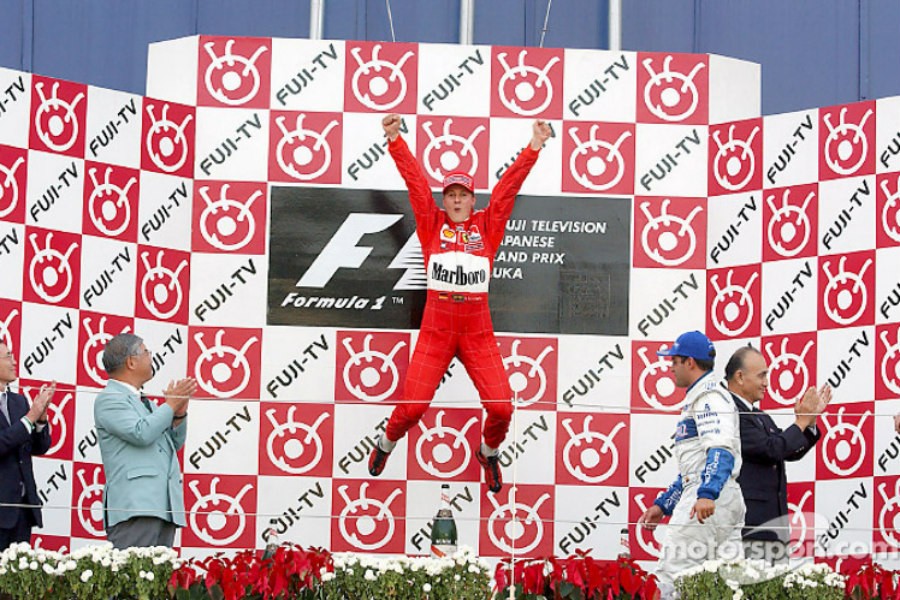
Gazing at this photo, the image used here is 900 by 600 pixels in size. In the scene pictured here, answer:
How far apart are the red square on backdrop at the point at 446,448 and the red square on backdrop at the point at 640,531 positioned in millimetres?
853

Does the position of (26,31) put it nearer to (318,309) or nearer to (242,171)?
(242,171)

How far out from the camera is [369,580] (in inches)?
291

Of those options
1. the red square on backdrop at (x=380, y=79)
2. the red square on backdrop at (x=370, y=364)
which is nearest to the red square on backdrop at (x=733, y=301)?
the red square on backdrop at (x=370, y=364)

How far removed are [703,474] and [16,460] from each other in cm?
310

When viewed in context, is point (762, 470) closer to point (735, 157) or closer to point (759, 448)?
point (759, 448)

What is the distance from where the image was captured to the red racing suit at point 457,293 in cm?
1017

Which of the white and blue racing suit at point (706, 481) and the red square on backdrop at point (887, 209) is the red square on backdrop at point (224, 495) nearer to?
the white and blue racing suit at point (706, 481)

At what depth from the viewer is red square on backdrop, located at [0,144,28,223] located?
10227mm

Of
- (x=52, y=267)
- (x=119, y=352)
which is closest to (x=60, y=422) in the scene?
(x=52, y=267)

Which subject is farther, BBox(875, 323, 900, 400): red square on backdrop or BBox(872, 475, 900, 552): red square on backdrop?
BBox(875, 323, 900, 400): red square on backdrop

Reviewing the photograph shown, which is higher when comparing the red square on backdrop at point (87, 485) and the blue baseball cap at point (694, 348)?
the blue baseball cap at point (694, 348)

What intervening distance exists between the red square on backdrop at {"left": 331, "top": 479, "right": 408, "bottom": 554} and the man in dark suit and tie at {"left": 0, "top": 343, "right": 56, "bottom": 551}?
1.75 metres

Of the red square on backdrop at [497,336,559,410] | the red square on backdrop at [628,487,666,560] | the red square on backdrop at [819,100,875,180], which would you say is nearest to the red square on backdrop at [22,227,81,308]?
the red square on backdrop at [497,336,559,410]

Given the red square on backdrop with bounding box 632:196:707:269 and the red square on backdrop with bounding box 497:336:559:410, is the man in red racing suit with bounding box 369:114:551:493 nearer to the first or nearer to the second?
the red square on backdrop with bounding box 497:336:559:410
